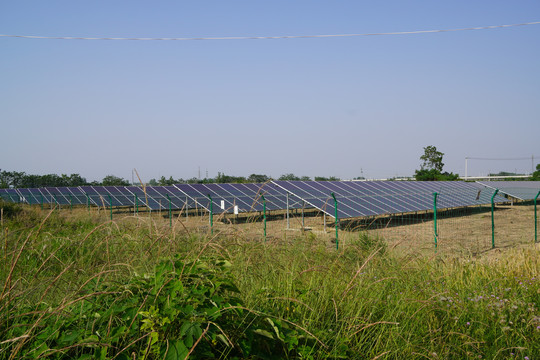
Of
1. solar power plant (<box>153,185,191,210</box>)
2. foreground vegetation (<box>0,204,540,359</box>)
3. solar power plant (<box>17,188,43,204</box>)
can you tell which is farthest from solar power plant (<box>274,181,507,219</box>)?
solar power plant (<box>17,188,43,204</box>)

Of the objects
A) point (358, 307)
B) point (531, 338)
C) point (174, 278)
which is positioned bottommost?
point (531, 338)

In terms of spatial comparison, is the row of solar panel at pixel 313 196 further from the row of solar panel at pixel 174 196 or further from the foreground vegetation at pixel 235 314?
the foreground vegetation at pixel 235 314

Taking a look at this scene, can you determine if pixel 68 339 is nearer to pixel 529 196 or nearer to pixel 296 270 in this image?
pixel 296 270

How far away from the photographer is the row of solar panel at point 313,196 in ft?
52.2

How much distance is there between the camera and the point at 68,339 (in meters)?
2.22

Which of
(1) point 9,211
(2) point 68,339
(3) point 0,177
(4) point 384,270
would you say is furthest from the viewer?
(3) point 0,177

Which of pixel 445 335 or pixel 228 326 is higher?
pixel 228 326

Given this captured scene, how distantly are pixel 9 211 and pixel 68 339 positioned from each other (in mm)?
15492

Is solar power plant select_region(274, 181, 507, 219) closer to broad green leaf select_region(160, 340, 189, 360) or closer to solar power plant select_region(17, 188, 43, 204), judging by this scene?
broad green leaf select_region(160, 340, 189, 360)

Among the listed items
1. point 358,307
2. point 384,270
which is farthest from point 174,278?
point 384,270

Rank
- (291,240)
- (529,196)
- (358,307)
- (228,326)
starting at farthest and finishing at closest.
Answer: (529,196) < (291,240) < (358,307) < (228,326)

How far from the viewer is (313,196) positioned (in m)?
16.3

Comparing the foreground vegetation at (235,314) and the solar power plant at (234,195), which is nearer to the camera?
the foreground vegetation at (235,314)

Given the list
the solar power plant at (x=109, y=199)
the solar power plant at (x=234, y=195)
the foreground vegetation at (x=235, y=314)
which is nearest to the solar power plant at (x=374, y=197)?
the solar power plant at (x=234, y=195)
